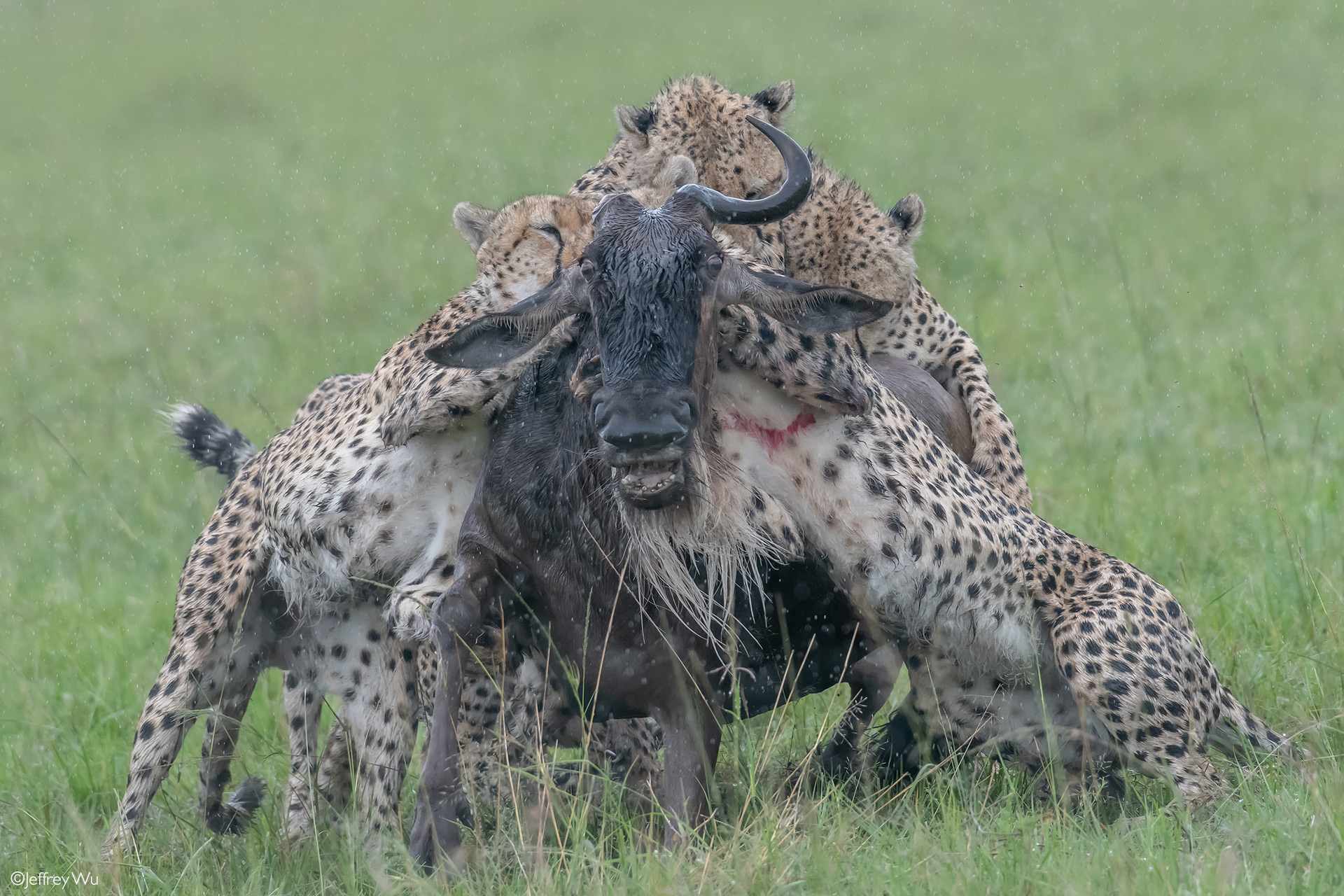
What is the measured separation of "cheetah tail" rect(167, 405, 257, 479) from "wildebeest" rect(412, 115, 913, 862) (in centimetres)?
176

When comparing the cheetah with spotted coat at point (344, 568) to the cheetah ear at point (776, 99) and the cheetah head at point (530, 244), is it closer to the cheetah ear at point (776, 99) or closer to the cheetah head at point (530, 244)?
the cheetah head at point (530, 244)

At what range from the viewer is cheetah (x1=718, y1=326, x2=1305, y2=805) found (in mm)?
4051

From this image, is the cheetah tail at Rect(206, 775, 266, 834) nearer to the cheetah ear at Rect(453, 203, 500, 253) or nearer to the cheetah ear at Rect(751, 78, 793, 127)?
the cheetah ear at Rect(453, 203, 500, 253)

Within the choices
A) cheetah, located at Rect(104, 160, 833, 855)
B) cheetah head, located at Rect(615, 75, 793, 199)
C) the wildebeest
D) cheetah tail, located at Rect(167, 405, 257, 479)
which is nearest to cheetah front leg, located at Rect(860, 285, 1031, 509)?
cheetah head, located at Rect(615, 75, 793, 199)

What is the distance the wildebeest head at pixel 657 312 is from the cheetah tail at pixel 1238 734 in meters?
1.57

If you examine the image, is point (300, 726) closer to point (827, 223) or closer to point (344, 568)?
point (344, 568)

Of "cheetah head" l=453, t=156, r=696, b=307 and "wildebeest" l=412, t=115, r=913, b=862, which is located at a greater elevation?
"cheetah head" l=453, t=156, r=696, b=307

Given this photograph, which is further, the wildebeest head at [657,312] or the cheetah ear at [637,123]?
the cheetah ear at [637,123]

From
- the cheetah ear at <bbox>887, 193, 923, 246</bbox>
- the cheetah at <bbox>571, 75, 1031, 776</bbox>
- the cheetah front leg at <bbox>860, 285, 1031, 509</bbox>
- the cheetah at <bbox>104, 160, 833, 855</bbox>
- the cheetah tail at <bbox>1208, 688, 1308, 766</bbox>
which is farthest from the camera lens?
the cheetah ear at <bbox>887, 193, 923, 246</bbox>

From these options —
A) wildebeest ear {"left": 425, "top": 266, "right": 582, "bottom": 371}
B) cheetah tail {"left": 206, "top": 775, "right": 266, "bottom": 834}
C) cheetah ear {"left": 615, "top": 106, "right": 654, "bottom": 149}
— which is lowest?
cheetah tail {"left": 206, "top": 775, "right": 266, "bottom": 834}

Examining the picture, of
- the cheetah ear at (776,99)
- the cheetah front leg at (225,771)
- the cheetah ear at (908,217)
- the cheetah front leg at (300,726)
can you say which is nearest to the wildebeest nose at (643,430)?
the cheetah front leg at (225,771)

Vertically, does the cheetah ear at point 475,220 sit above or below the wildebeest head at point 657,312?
above

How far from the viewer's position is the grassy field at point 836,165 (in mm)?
3885

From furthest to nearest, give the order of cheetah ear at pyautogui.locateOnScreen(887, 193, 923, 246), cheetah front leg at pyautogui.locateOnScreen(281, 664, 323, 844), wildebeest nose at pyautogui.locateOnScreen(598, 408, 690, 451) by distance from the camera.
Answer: cheetah ear at pyautogui.locateOnScreen(887, 193, 923, 246)
cheetah front leg at pyautogui.locateOnScreen(281, 664, 323, 844)
wildebeest nose at pyautogui.locateOnScreen(598, 408, 690, 451)
